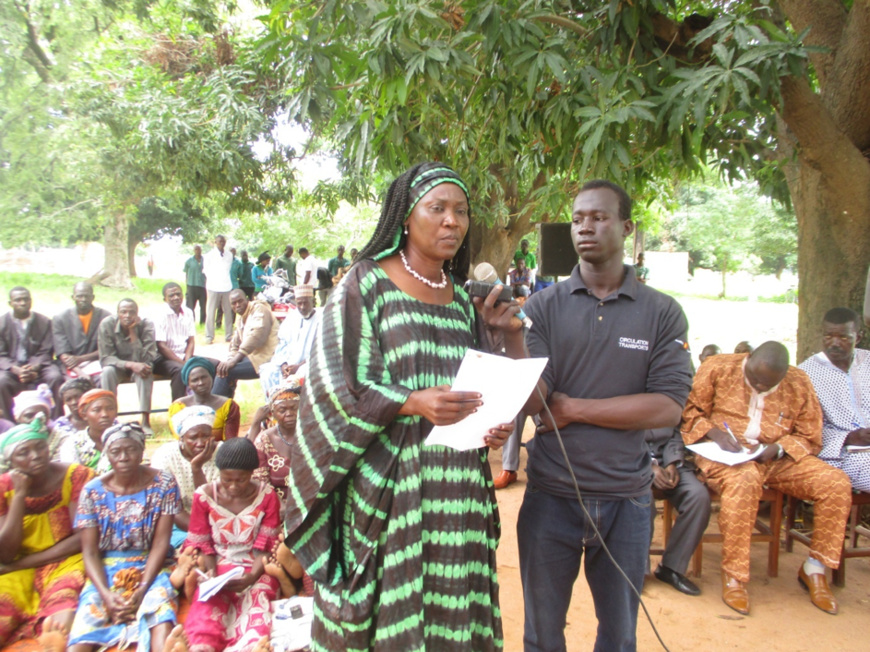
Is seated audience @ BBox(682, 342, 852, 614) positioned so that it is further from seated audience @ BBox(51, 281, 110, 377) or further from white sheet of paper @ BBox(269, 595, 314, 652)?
seated audience @ BBox(51, 281, 110, 377)

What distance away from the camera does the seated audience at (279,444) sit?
4.10m

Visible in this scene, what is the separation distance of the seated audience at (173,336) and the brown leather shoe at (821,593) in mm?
5944

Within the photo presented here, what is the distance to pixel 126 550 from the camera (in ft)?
11.2

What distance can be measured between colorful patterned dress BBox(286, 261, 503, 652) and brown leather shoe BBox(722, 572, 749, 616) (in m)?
2.63

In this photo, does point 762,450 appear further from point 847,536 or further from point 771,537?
point 847,536

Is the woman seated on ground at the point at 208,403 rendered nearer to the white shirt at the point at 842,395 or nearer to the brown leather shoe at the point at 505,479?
the brown leather shoe at the point at 505,479

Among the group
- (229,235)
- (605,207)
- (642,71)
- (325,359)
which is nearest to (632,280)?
(605,207)

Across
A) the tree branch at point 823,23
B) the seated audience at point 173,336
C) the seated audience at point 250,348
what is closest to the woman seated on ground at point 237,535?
the seated audience at point 250,348

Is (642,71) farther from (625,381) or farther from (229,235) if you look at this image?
(229,235)

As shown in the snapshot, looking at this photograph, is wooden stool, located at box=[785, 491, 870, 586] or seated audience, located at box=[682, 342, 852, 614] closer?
seated audience, located at box=[682, 342, 852, 614]

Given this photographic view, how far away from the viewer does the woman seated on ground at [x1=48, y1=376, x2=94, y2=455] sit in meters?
4.64

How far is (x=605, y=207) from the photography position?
2092 mm

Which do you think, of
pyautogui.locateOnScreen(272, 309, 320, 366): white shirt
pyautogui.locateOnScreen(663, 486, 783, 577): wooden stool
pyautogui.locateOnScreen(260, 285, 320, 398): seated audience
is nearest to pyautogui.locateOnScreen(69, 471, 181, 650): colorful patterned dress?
pyautogui.locateOnScreen(260, 285, 320, 398): seated audience

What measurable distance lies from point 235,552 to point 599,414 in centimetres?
232
